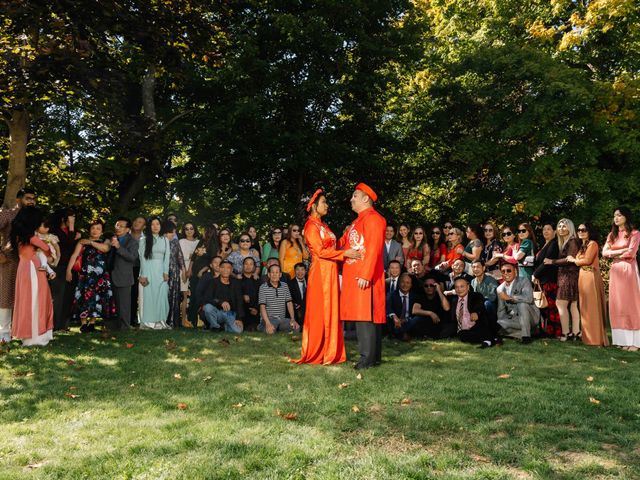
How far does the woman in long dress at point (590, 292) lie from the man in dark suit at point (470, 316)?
5.31ft

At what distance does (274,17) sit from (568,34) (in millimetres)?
8220

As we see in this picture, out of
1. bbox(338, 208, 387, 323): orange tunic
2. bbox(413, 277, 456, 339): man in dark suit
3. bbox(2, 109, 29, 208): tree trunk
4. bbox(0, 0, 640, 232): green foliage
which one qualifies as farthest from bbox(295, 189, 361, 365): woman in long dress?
bbox(2, 109, 29, 208): tree trunk

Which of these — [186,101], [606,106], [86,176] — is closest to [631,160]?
[606,106]

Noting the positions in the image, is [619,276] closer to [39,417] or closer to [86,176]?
[39,417]

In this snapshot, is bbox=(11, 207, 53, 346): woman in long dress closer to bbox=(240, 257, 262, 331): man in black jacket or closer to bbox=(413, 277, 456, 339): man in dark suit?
bbox=(240, 257, 262, 331): man in black jacket

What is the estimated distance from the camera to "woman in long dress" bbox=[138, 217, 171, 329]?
Answer: 10891 millimetres

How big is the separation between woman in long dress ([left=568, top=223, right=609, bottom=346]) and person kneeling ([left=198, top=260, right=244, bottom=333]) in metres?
5.96

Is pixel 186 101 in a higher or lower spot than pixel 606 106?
higher

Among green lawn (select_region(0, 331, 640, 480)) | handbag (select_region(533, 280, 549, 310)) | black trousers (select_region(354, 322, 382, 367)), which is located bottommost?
green lawn (select_region(0, 331, 640, 480))

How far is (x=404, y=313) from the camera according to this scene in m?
10.2

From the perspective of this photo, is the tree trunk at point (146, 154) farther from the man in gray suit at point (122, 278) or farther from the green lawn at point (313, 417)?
the green lawn at point (313, 417)

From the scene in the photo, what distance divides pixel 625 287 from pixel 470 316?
2.45 metres

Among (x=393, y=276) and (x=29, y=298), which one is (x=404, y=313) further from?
(x=29, y=298)

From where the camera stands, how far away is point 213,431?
4352mm
